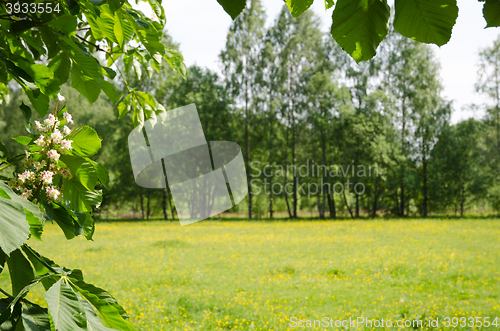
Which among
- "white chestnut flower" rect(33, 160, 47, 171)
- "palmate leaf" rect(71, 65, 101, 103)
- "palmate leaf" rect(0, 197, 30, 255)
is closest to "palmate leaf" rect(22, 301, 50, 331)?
"palmate leaf" rect(0, 197, 30, 255)

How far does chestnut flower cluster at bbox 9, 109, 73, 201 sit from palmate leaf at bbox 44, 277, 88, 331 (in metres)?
0.52

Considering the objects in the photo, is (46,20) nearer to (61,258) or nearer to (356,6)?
(356,6)

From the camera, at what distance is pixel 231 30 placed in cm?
2219

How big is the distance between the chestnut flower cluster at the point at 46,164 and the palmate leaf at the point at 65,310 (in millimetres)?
519

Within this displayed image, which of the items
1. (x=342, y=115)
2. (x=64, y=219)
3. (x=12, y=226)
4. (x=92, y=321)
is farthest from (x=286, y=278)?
(x=342, y=115)

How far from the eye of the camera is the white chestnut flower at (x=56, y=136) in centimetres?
110

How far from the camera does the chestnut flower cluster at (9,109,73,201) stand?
1.12 m

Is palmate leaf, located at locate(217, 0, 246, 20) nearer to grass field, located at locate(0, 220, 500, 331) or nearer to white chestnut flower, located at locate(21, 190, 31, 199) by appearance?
white chestnut flower, located at locate(21, 190, 31, 199)

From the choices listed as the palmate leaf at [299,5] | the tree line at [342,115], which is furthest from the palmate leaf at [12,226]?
the tree line at [342,115]

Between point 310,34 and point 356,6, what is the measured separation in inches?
934

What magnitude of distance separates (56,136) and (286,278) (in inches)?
255

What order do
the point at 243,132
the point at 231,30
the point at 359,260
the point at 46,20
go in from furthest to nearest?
1. the point at 243,132
2. the point at 231,30
3. the point at 359,260
4. the point at 46,20

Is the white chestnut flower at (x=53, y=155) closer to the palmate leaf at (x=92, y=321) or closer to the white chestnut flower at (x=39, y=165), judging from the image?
the white chestnut flower at (x=39, y=165)

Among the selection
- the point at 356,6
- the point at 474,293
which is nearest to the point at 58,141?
the point at 356,6
